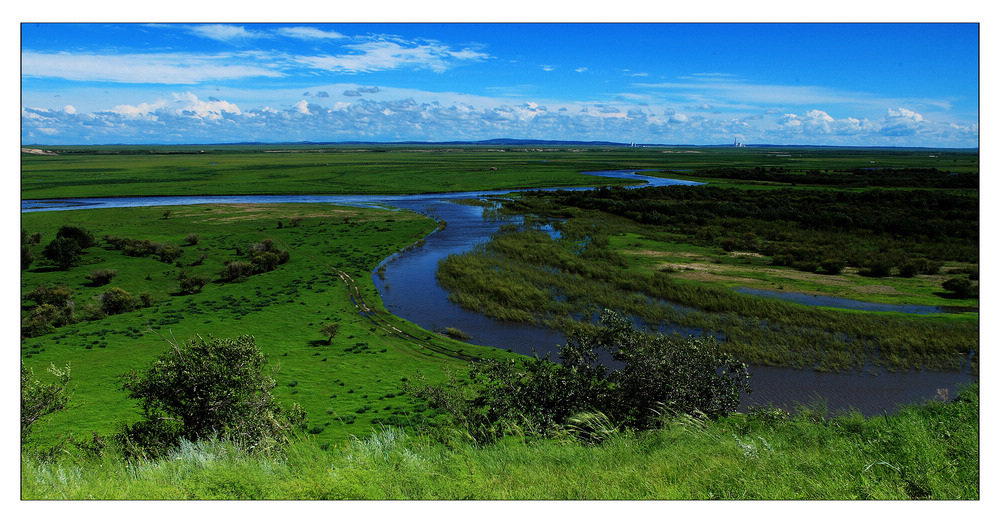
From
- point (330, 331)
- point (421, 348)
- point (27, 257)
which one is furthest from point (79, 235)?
point (421, 348)

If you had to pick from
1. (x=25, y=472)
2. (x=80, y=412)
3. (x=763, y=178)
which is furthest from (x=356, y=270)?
(x=763, y=178)

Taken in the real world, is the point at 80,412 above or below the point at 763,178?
below

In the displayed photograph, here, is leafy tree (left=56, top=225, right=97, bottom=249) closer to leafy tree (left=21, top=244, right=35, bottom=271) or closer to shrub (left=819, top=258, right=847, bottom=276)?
leafy tree (left=21, top=244, right=35, bottom=271)

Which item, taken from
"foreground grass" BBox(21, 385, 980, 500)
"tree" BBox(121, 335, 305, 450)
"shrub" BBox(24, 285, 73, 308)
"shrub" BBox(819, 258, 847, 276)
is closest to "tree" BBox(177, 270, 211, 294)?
"shrub" BBox(24, 285, 73, 308)

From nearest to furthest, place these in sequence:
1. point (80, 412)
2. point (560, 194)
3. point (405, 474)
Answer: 1. point (405, 474)
2. point (80, 412)
3. point (560, 194)

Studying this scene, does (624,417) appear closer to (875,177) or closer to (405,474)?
(405,474)

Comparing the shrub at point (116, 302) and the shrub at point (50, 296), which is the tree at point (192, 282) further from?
the shrub at point (50, 296)

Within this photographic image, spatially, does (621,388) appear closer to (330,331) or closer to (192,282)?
(330,331)
